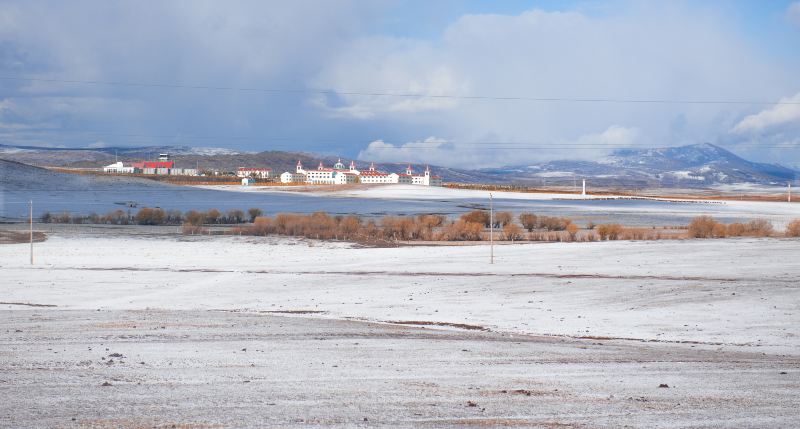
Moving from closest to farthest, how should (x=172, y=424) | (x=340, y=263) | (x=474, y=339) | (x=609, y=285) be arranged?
1. (x=172, y=424)
2. (x=474, y=339)
3. (x=609, y=285)
4. (x=340, y=263)

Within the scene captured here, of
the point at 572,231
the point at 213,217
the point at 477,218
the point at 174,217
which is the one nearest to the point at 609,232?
the point at 572,231

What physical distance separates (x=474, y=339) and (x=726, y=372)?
4805mm

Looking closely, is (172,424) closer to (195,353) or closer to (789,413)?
(195,353)

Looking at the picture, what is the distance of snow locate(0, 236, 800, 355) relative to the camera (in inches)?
746

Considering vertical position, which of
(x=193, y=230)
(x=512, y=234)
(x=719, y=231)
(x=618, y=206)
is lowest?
(x=512, y=234)

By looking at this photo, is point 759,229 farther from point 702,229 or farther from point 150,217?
point 150,217

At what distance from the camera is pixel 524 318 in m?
19.5

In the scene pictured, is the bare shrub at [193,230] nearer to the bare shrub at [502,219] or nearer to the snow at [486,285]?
the snow at [486,285]

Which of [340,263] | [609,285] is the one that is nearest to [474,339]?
[609,285]

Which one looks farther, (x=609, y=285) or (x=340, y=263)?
(x=340, y=263)

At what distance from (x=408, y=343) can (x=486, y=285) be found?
1065 centimetres

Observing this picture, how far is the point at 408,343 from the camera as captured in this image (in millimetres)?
15219

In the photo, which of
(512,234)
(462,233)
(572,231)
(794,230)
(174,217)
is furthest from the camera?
(174,217)

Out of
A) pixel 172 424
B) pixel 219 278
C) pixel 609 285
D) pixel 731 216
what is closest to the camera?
pixel 172 424
